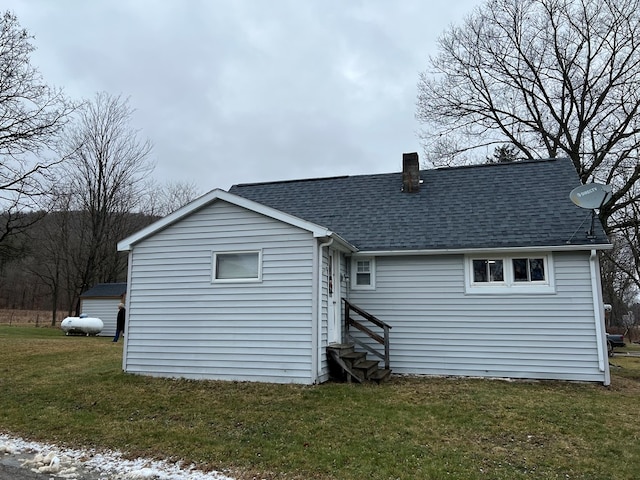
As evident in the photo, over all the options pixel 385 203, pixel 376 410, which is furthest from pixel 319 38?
pixel 376 410

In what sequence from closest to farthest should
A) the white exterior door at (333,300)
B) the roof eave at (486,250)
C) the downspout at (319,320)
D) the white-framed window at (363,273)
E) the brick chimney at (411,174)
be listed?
1. the downspout at (319,320)
2. the roof eave at (486,250)
3. the white exterior door at (333,300)
4. the white-framed window at (363,273)
5. the brick chimney at (411,174)

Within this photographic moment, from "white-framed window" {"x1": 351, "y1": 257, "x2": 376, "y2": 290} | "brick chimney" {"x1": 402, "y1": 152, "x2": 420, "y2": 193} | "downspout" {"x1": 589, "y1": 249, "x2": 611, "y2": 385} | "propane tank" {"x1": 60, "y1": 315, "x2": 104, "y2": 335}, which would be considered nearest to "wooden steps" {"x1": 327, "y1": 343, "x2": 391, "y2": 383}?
"white-framed window" {"x1": 351, "y1": 257, "x2": 376, "y2": 290}

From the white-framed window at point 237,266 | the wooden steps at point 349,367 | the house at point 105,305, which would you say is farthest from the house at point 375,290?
the house at point 105,305

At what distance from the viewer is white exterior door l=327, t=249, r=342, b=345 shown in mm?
8360

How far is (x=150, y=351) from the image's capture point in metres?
8.46

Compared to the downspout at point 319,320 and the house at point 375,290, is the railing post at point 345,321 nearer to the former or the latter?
the house at point 375,290

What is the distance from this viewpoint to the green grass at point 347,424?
420 cm

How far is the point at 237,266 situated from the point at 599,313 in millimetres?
6987

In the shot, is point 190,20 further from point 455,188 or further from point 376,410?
point 376,410

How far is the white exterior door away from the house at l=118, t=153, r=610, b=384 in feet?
0.07

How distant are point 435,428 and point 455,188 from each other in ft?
23.3

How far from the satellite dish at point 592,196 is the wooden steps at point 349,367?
5.06 meters

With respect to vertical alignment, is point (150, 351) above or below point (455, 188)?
below

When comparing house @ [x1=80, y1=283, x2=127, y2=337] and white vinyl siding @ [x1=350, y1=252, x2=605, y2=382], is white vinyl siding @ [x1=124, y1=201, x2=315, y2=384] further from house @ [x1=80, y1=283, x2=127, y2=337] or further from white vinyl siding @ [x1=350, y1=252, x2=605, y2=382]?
house @ [x1=80, y1=283, x2=127, y2=337]
